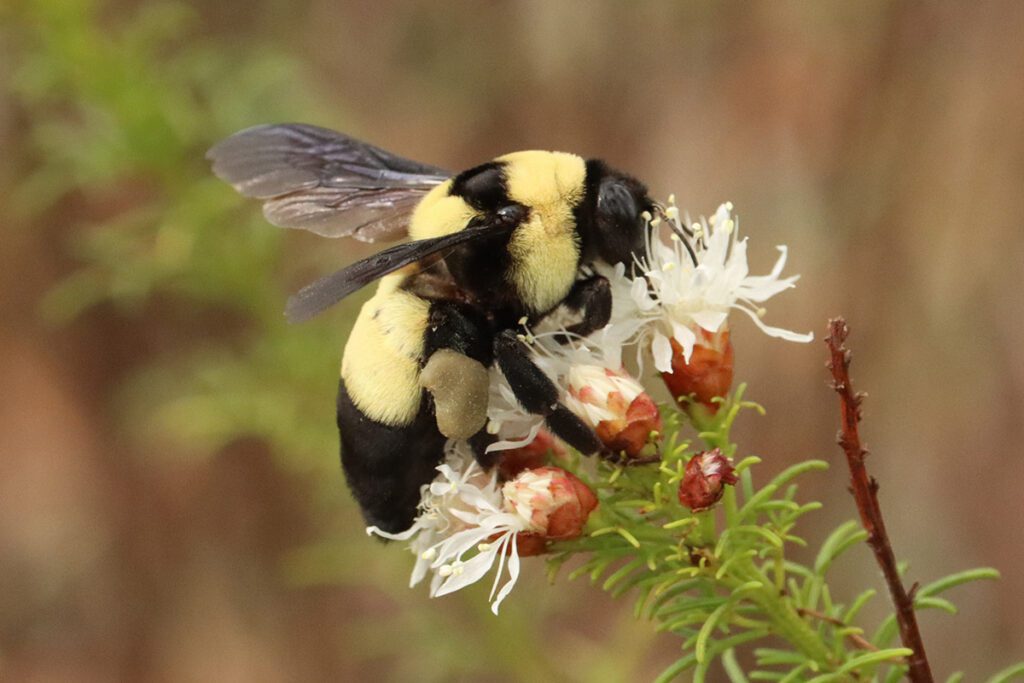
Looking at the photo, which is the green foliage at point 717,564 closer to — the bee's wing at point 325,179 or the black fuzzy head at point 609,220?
the black fuzzy head at point 609,220

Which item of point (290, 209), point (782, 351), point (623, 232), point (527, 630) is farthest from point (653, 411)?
point (782, 351)

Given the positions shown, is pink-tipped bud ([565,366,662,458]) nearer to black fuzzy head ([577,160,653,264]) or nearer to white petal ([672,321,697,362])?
white petal ([672,321,697,362])

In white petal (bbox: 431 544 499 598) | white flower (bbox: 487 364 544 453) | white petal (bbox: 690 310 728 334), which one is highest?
white petal (bbox: 690 310 728 334)

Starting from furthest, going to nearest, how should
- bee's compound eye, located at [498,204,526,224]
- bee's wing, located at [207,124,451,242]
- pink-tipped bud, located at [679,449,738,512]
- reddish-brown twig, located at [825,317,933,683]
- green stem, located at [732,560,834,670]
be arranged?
1. bee's wing, located at [207,124,451,242]
2. bee's compound eye, located at [498,204,526,224]
3. green stem, located at [732,560,834,670]
4. pink-tipped bud, located at [679,449,738,512]
5. reddish-brown twig, located at [825,317,933,683]

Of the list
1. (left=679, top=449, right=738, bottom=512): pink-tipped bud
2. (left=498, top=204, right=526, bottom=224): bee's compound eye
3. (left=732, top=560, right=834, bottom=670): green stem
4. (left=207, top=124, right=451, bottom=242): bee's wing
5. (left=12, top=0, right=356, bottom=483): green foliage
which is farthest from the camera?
(left=12, top=0, right=356, bottom=483): green foliage

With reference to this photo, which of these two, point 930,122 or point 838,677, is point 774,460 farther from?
point 838,677

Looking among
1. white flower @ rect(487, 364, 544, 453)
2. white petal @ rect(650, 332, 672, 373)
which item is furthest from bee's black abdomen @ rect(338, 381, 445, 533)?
white petal @ rect(650, 332, 672, 373)

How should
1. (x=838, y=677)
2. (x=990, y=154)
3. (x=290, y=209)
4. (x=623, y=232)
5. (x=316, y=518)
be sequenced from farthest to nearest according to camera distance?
(x=316, y=518) < (x=990, y=154) < (x=290, y=209) < (x=623, y=232) < (x=838, y=677)

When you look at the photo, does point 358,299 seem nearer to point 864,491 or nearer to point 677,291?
point 677,291
